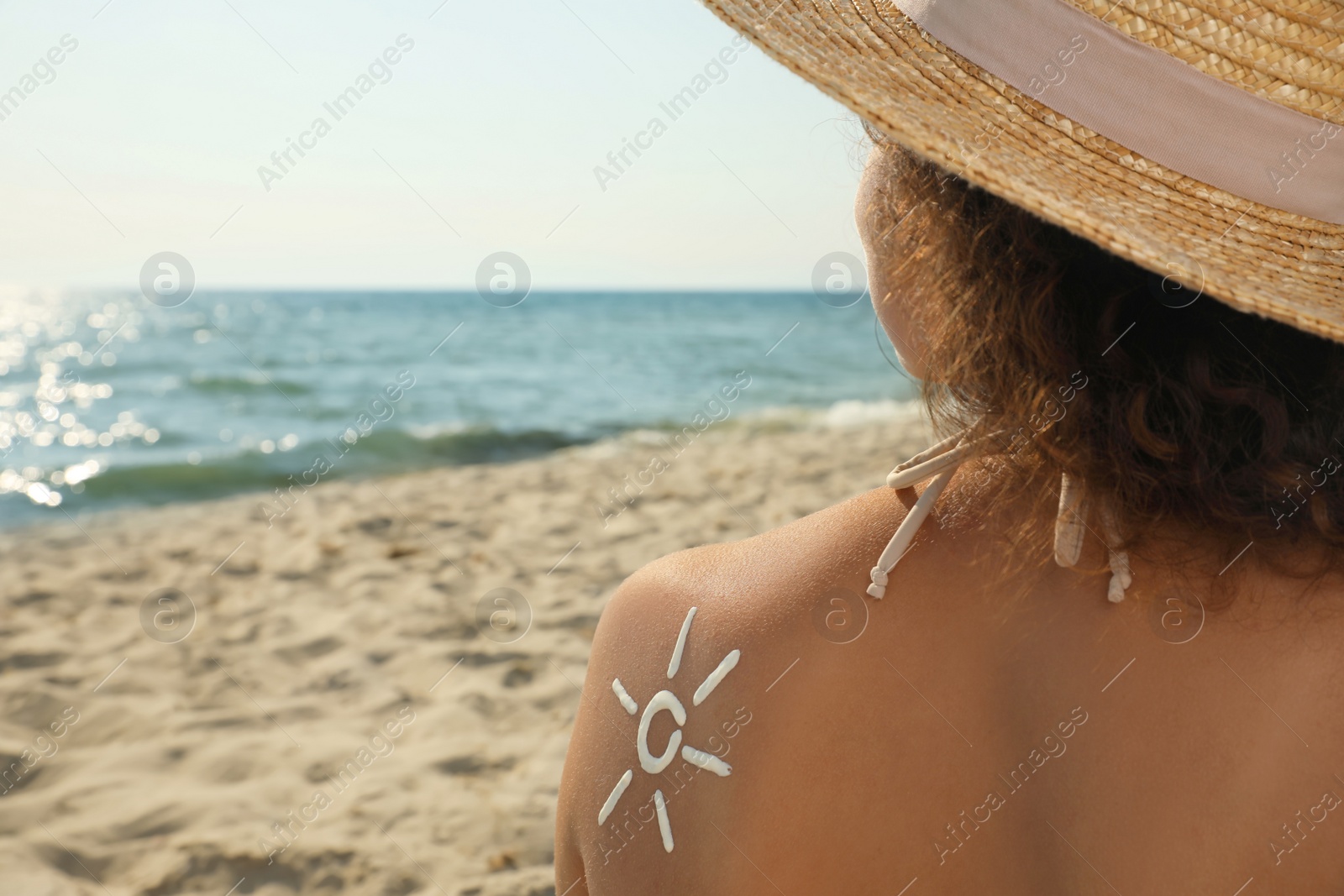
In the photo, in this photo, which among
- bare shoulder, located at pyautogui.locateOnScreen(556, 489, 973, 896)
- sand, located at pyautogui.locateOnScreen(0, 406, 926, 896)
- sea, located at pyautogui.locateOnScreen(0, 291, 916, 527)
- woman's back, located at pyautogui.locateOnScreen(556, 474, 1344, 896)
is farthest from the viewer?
sea, located at pyautogui.locateOnScreen(0, 291, 916, 527)

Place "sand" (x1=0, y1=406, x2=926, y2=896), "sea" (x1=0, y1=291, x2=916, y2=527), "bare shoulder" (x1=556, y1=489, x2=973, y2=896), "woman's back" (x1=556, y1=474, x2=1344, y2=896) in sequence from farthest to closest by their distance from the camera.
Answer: "sea" (x1=0, y1=291, x2=916, y2=527) < "sand" (x1=0, y1=406, x2=926, y2=896) < "bare shoulder" (x1=556, y1=489, x2=973, y2=896) < "woman's back" (x1=556, y1=474, x2=1344, y2=896)

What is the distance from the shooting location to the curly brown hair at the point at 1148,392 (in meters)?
0.84

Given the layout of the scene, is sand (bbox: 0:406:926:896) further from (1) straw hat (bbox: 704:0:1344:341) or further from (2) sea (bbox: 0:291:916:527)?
(1) straw hat (bbox: 704:0:1344:341)

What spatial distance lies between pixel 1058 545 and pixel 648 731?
0.47 m

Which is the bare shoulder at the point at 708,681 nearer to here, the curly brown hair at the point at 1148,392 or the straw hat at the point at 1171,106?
the curly brown hair at the point at 1148,392

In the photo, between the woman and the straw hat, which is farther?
the straw hat

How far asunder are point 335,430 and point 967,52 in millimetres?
7243

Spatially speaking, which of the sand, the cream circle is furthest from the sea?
the sand

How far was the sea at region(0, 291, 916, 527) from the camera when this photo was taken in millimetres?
6250

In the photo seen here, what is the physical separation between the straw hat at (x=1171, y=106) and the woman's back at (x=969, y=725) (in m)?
0.35

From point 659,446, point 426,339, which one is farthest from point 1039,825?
point 426,339

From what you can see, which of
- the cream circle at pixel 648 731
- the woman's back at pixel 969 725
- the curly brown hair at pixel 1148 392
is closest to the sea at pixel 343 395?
the curly brown hair at pixel 1148 392

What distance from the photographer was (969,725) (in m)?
0.87

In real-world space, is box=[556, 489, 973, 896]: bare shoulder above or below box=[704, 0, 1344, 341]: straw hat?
below
